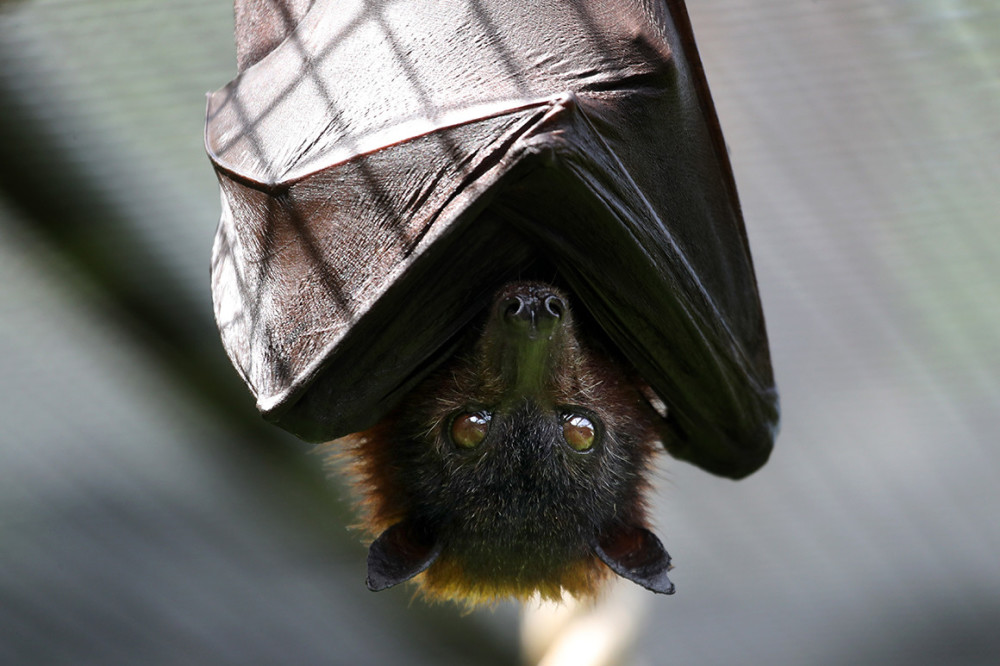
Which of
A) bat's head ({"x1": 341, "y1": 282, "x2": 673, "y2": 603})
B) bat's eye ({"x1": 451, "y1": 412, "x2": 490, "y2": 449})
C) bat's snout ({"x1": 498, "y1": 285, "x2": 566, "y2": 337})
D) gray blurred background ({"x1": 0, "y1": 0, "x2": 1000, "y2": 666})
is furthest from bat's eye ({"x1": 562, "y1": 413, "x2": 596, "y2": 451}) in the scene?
gray blurred background ({"x1": 0, "y1": 0, "x2": 1000, "y2": 666})

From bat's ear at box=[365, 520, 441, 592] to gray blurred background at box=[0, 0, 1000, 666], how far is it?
95 centimetres

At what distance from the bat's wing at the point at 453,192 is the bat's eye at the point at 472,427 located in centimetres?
18

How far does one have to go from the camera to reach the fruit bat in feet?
6.33

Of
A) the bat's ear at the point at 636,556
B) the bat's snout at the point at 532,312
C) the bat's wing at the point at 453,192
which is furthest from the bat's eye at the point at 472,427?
the bat's ear at the point at 636,556

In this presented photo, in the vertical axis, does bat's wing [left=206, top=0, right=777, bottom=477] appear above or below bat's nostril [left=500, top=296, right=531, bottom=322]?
above

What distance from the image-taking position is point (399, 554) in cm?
235

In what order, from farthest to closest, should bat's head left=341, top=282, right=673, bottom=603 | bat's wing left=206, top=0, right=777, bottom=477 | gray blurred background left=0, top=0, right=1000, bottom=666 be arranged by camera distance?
gray blurred background left=0, top=0, right=1000, bottom=666, bat's head left=341, top=282, right=673, bottom=603, bat's wing left=206, top=0, right=777, bottom=477

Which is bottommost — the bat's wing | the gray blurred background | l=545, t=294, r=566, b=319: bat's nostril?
the gray blurred background

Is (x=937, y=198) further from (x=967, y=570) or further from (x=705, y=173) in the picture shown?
(x=967, y=570)

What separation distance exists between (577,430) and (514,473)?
0.19m

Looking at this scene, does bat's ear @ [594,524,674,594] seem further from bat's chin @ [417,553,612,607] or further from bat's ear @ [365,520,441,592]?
bat's ear @ [365,520,441,592]

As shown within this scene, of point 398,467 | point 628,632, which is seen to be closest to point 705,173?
point 398,467

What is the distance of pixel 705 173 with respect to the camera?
2.25 metres

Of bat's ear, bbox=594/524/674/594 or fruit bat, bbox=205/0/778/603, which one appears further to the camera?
bat's ear, bbox=594/524/674/594
